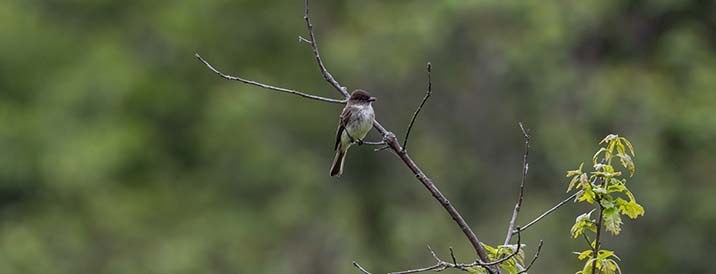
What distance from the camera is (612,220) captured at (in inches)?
161

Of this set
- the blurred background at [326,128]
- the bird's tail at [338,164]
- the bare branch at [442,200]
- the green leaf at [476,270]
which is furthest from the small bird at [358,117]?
the blurred background at [326,128]

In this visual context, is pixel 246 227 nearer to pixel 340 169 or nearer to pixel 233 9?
pixel 233 9

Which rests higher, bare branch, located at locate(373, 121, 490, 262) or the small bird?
the small bird

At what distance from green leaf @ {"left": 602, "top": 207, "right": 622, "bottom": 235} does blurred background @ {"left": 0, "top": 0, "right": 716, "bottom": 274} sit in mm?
12633

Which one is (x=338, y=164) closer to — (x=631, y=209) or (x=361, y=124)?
(x=361, y=124)

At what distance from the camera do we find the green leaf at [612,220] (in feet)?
13.3

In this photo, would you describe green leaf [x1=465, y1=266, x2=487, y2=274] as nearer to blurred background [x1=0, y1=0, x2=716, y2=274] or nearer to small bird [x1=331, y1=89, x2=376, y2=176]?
small bird [x1=331, y1=89, x2=376, y2=176]

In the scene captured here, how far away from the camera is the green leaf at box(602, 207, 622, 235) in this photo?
13.3ft

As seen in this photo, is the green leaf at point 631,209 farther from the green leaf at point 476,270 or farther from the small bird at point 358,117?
the small bird at point 358,117

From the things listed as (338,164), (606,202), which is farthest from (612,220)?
(338,164)

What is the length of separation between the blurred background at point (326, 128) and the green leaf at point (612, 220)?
1263cm

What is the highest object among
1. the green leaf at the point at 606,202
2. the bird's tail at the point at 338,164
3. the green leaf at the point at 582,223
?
the bird's tail at the point at 338,164

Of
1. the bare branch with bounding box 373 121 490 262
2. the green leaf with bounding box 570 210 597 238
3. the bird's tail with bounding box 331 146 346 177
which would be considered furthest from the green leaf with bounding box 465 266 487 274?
the bird's tail with bounding box 331 146 346 177

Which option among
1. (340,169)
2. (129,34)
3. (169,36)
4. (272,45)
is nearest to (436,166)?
(272,45)
